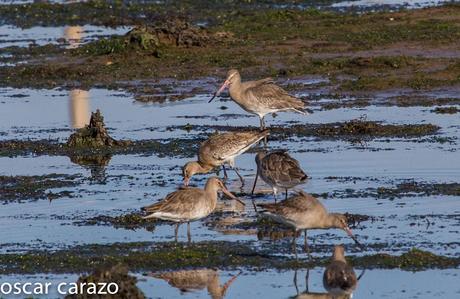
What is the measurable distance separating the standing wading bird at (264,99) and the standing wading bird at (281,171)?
4.47 metres

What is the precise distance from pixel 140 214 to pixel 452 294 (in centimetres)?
457

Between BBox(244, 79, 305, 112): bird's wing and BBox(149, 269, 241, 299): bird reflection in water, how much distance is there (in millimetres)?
7920

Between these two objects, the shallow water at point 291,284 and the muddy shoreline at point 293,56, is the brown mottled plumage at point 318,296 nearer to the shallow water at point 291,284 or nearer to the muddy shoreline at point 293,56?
the shallow water at point 291,284

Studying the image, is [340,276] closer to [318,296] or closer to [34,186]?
[318,296]

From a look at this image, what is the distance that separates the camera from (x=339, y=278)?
12.4 m

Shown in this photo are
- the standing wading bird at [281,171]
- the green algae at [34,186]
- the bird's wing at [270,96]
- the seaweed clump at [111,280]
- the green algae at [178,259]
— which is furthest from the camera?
the bird's wing at [270,96]

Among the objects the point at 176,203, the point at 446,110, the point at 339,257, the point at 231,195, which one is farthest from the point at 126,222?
the point at 446,110

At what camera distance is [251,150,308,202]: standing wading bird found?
16078mm

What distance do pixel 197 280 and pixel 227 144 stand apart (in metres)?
5.01

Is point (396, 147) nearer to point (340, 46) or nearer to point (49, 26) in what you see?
point (340, 46)

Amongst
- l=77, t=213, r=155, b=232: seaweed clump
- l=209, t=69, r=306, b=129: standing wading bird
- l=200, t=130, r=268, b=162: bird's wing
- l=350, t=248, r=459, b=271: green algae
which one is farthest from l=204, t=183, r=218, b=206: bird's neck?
l=209, t=69, r=306, b=129: standing wading bird

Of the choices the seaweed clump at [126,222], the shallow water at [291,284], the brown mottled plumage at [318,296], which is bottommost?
the brown mottled plumage at [318,296]

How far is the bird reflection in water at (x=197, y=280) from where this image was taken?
500 inches

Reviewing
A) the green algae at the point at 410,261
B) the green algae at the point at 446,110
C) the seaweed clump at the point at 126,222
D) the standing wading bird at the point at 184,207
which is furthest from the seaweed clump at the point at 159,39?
the green algae at the point at 410,261
